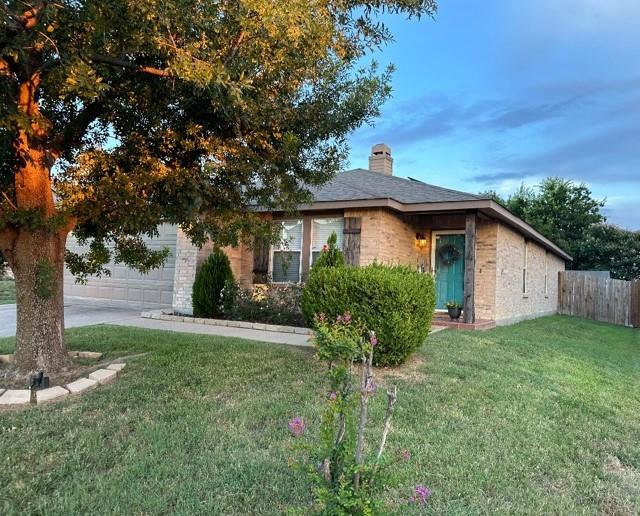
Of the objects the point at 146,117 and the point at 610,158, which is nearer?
the point at 146,117

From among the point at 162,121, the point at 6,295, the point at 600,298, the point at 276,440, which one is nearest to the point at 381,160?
the point at 600,298

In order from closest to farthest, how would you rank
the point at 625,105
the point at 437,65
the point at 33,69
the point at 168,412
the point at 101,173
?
the point at 168,412 → the point at 33,69 → the point at 101,173 → the point at 437,65 → the point at 625,105

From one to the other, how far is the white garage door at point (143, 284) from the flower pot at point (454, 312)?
298 inches

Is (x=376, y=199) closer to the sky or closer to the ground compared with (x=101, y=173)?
closer to the sky

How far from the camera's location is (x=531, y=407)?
4594 millimetres

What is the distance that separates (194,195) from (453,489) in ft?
11.1

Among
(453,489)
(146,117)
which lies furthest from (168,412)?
(146,117)

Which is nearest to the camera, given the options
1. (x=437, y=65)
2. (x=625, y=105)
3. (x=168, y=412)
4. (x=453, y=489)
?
(x=453, y=489)

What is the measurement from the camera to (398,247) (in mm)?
11023

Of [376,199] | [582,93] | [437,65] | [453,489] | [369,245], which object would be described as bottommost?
[453,489]

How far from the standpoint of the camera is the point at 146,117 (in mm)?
4965

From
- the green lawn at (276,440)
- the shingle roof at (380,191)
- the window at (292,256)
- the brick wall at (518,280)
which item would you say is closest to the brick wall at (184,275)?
the window at (292,256)

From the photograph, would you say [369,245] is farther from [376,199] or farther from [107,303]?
[107,303]

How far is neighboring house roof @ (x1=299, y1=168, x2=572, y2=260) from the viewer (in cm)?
980
